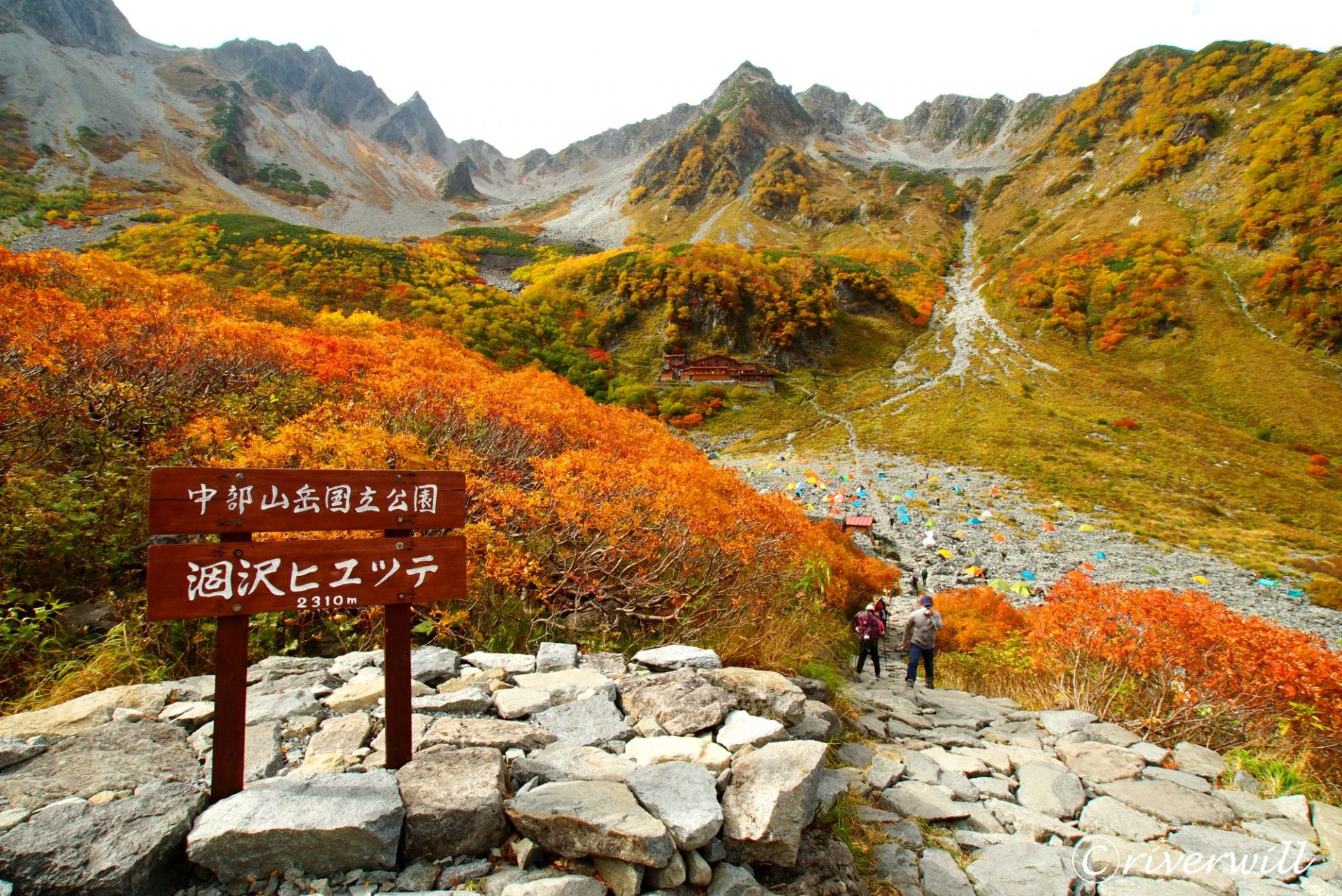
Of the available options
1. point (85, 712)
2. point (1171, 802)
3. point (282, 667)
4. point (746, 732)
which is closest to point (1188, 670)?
point (1171, 802)

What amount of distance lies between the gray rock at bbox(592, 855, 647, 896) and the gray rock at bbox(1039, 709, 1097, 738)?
6.66 m

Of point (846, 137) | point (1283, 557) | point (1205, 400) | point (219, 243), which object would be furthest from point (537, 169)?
point (1283, 557)

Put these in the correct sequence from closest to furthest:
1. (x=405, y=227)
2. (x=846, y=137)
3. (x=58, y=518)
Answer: (x=58, y=518) → (x=405, y=227) → (x=846, y=137)

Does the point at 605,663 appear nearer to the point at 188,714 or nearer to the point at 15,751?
the point at 188,714

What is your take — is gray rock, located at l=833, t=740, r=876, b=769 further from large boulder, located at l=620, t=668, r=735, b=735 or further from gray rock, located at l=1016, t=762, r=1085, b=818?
large boulder, located at l=620, t=668, r=735, b=735

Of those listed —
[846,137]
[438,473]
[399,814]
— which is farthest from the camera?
[846,137]

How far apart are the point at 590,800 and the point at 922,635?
8.56 m

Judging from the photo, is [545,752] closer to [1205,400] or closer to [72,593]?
[72,593]

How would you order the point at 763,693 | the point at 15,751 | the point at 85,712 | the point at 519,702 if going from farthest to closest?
the point at 763,693 < the point at 519,702 < the point at 85,712 < the point at 15,751

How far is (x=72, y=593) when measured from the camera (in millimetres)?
5875

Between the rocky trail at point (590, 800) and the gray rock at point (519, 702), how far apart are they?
0.03 meters

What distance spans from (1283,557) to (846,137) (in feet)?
572

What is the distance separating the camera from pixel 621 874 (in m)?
3.13

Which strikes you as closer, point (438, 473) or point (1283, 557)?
point (438, 473)
